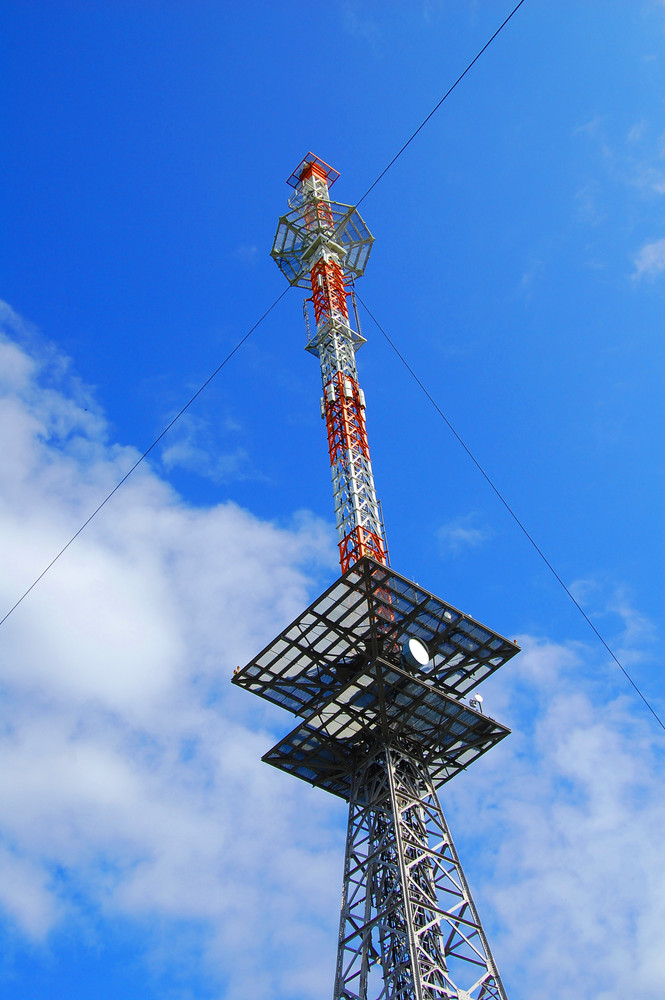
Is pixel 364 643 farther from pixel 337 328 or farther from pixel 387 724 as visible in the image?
pixel 337 328

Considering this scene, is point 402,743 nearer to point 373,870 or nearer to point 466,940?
point 373,870

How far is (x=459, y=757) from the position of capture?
42750 mm

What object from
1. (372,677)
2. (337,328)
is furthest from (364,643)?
(337,328)

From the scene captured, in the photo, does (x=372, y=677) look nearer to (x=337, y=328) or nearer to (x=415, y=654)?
(x=415, y=654)

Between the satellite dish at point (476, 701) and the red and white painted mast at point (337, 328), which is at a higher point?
the red and white painted mast at point (337, 328)

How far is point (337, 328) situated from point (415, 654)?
2184 centimetres

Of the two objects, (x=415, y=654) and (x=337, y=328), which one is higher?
(x=337, y=328)

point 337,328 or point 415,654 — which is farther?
point 337,328

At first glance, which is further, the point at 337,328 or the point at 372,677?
the point at 337,328

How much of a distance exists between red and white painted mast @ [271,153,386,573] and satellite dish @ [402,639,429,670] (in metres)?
4.54

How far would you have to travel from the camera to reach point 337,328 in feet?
175

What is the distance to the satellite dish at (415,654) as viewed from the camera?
Result: 3909 cm

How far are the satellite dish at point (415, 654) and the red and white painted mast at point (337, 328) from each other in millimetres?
4542

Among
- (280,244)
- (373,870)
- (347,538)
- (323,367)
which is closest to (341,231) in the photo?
(280,244)
